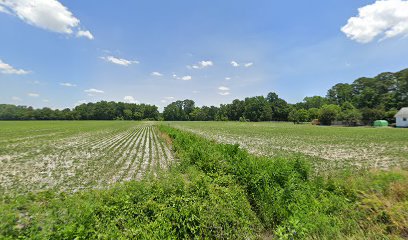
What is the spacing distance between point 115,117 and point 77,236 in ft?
565

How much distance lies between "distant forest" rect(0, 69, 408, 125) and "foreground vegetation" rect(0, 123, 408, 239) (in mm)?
86289

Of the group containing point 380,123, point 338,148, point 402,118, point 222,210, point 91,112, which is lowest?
point 338,148

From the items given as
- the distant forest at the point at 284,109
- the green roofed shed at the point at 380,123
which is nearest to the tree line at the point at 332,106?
the distant forest at the point at 284,109

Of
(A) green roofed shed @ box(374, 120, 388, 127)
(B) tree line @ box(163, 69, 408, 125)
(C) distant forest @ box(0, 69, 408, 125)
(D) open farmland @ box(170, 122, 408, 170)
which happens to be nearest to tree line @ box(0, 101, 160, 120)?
(C) distant forest @ box(0, 69, 408, 125)

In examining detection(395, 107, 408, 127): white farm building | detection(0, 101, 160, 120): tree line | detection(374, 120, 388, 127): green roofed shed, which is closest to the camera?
detection(395, 107, 408, 127): white farm building

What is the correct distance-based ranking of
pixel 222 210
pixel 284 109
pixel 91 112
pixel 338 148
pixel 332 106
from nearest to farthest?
pixel 222 210 < pixel 338 148 < pixel 332 106 < pixel 284 109 < pixel 91 112

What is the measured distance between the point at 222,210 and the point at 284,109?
13054 centimetres

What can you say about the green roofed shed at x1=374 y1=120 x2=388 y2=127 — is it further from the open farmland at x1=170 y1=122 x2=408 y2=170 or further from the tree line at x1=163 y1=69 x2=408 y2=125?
the open farmland at x1=170 y1=122 x2=408 y2=170

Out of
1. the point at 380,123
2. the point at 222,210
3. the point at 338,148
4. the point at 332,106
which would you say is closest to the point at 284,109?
the point at 332,106

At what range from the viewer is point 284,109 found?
12375 centimetres

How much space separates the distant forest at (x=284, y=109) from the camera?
7831 centimetres

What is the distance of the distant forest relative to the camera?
78312 mm

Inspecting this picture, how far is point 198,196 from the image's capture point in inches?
207

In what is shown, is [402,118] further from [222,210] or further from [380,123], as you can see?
[222,210]
